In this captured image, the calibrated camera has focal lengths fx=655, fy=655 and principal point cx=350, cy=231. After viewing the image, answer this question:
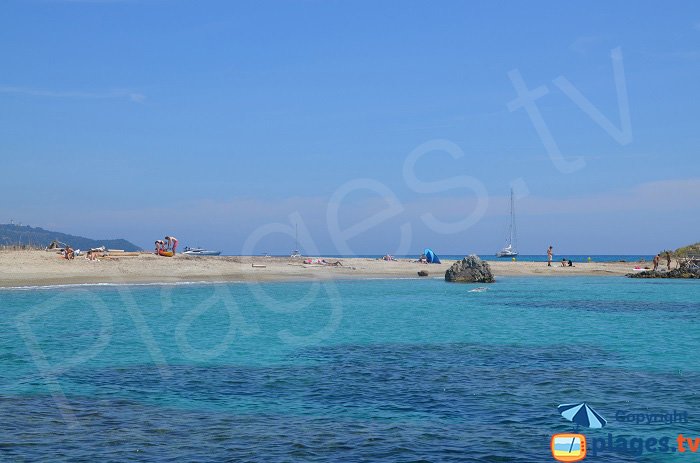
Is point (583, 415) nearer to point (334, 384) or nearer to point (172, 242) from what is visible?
point (334, 384)

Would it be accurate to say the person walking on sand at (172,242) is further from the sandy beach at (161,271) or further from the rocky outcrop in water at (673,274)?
the rocky outcrop in water at (673,274)

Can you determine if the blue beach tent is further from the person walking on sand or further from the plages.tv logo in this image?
the plages.tv logo

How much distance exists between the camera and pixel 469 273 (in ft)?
243

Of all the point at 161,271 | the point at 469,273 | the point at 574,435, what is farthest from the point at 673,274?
the point at 574,435

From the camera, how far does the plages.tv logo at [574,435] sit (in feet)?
40.4

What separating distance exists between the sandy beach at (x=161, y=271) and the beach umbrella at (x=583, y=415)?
166 ft

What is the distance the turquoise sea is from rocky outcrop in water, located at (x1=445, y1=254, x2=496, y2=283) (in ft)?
111

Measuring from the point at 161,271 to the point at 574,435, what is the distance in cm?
6027

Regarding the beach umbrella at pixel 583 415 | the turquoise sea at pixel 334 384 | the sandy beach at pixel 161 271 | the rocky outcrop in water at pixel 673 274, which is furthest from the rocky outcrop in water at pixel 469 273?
the beach umbrella at pixel 583 415

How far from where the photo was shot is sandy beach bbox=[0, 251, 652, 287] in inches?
2340

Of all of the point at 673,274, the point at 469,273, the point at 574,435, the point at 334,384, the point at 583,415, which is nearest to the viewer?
the point at 574,435

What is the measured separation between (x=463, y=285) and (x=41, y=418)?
2324 inches

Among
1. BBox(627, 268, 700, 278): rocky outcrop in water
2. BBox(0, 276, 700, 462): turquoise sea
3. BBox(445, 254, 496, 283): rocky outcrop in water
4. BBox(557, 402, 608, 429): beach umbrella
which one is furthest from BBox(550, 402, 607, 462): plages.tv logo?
BBox(627, 268, 700, 278): rocky outcrop in water

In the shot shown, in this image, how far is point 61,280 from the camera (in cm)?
5756
